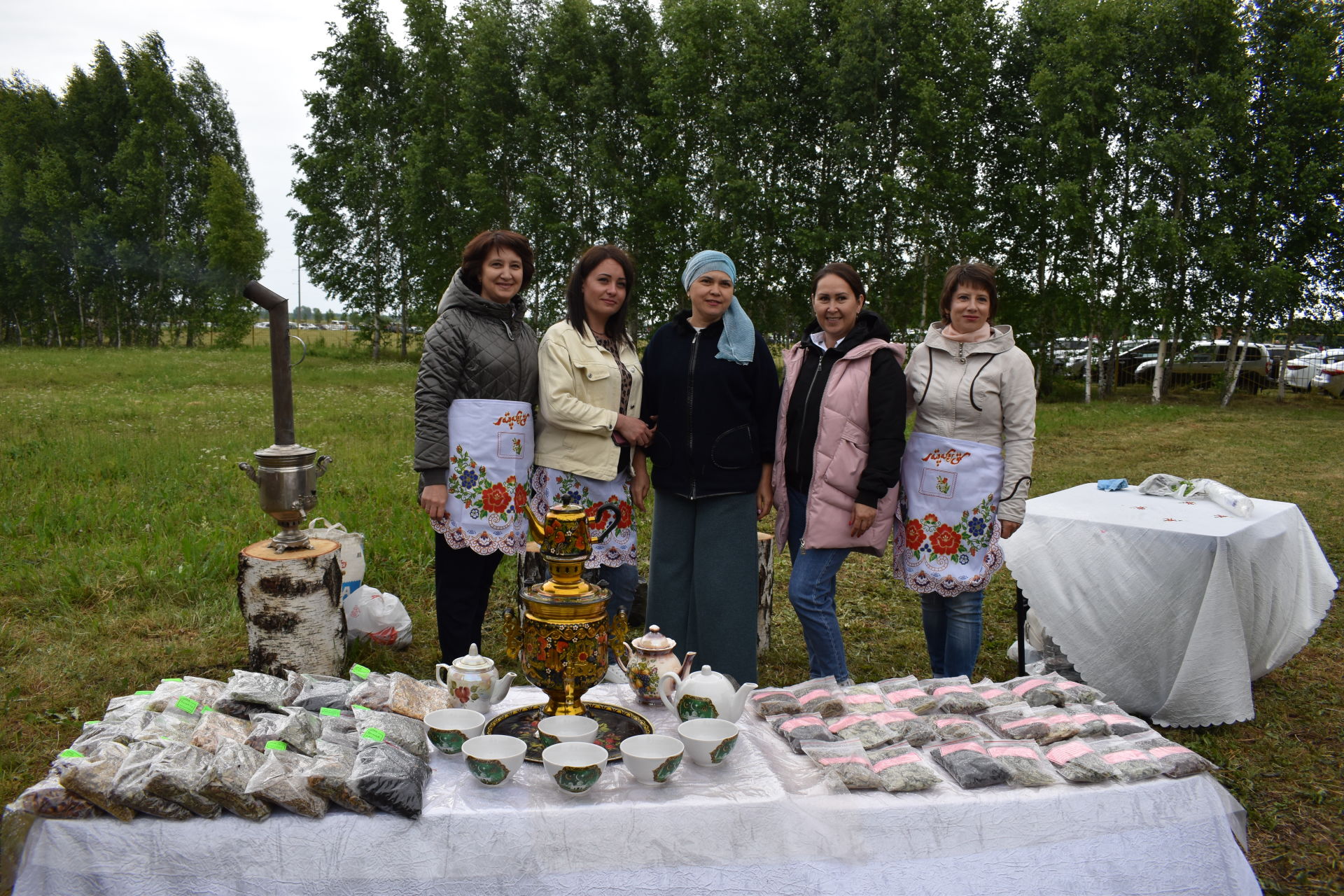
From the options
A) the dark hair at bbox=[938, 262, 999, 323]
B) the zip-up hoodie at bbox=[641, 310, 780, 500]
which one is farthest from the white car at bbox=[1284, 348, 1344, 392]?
the zip-up hoodie at bbox=[641, 310, 780, 500]

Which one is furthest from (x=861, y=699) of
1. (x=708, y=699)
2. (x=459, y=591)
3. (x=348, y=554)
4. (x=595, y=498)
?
(x=348, y=554)

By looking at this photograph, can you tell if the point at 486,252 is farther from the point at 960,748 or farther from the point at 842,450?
the point at 960,748

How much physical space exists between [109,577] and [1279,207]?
2141 centimetres

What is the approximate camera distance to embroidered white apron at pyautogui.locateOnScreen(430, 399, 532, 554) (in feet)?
10.4

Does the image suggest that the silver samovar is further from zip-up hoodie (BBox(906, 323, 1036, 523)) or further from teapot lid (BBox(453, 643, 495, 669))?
zip-up hoodie (BBox(906, 323, 1036, 523))

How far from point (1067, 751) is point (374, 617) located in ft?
10.3

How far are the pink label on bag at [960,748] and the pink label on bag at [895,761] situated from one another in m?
0.09

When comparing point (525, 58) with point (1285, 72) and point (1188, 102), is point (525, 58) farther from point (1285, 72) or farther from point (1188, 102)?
point (1285, 72)

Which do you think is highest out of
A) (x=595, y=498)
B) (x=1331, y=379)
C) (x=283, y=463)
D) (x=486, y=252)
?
(x=486, y=252)

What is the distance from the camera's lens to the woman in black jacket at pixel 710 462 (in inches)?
123

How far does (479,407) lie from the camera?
3.18 m

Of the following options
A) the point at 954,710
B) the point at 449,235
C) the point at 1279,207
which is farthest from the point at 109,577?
the point at 1279,207

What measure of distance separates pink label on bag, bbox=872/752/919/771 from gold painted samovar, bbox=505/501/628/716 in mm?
724

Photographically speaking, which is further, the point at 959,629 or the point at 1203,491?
the point at 1203,491
